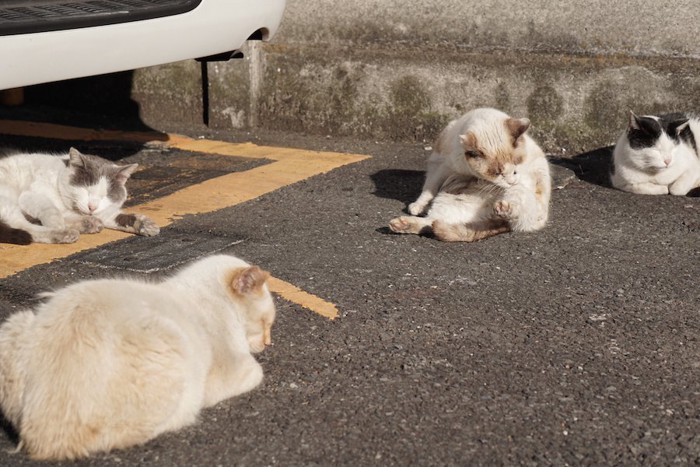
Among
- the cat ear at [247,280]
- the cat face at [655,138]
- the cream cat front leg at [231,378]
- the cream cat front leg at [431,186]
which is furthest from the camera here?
the cat face at [655,138]

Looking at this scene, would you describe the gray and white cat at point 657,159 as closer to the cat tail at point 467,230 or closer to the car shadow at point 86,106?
the cat tail at point 467,230

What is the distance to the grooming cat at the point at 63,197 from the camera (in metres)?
5.42

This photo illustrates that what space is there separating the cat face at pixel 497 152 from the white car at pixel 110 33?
1507 millimetres

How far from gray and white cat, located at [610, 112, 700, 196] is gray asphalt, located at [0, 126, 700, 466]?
31 cm

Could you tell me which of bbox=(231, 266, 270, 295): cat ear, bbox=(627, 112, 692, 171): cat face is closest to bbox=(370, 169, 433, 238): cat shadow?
bbox=(627, 112, 692, 171): cat face

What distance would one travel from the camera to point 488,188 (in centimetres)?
581

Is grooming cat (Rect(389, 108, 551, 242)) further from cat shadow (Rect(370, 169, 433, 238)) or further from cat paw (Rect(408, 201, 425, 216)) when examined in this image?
cat shadow (Rect(370, 169, 433, 238))

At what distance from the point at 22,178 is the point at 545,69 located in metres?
3.93

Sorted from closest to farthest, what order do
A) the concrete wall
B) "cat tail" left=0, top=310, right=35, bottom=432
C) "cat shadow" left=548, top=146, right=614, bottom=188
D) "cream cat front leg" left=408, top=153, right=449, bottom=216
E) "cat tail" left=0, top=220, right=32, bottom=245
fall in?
"cat tail" left=0, top=310, right=35, bottom=432, "cat tail" left=0, top=220, right=32, bottom=245, "cream cat front leg" left=408, top=153, right=449, bottom=216, "cat shadow" left=548, top=146, right=614, bottom=188, the concrete wall

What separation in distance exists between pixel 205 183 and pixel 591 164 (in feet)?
9.77

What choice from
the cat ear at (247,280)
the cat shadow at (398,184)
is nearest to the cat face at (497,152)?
the cat shadow at (398,184)

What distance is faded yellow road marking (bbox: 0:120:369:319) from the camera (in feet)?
16.1

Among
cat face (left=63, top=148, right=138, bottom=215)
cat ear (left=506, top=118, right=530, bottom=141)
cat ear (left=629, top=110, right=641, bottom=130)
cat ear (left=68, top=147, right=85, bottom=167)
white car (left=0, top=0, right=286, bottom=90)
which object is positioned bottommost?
cat face (left=63, top=148, right=138, bottom=215)

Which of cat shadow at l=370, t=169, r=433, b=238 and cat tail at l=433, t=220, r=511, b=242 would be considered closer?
cat tail at l=433, t=220, r=511, b=242
